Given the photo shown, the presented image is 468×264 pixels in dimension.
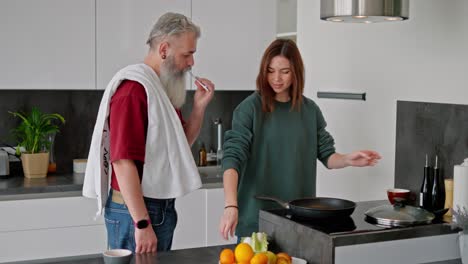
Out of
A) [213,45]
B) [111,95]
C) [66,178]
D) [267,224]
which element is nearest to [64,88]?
[66,178]

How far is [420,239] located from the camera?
243 cm

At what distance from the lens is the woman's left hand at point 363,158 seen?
9.35 ft

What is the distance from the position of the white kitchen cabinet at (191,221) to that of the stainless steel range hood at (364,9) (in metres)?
1.69

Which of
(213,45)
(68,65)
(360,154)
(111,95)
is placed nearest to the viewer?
(111,95)

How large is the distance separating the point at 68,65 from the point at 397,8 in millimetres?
2020

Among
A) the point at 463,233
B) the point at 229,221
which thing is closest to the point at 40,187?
the point at 229,221

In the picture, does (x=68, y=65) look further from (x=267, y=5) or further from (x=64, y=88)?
(x=267, y=5)

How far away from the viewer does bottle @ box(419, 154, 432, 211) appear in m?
2.90

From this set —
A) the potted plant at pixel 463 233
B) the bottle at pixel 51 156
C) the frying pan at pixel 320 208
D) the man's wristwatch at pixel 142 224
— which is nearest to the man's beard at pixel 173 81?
the man's wristwatch at pixel 142 224

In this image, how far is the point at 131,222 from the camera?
8.77 ft

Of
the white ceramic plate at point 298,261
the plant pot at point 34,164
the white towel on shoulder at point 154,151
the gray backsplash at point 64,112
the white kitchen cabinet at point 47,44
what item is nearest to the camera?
the white ceramic plate at point 298,261

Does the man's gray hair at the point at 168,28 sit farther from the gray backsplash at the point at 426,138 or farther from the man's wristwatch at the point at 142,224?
the gray backsplash at the point at 426,138

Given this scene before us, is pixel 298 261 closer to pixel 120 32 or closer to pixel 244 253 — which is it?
pixel 244 253

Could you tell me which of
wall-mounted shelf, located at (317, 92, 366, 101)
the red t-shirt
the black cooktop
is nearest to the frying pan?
the black cooktop
